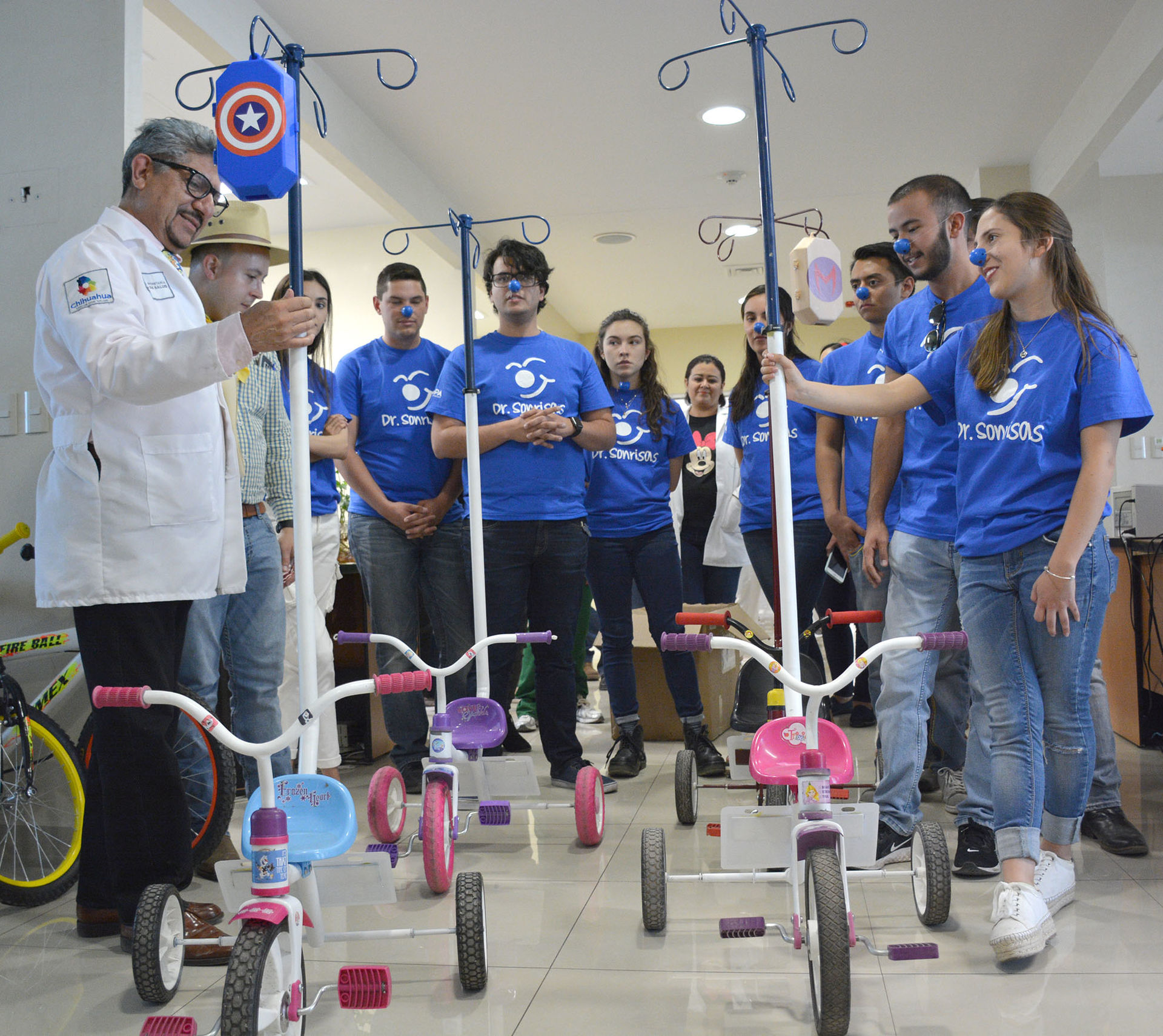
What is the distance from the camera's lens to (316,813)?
5.40 feet

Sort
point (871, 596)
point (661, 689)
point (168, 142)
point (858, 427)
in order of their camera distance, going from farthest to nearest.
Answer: point (661, 689) → point (858, 427) → point (871, 596) → point (168, 142)

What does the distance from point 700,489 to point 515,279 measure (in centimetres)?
167

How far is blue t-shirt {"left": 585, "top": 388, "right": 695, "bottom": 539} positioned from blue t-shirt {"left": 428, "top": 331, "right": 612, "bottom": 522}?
287 mm

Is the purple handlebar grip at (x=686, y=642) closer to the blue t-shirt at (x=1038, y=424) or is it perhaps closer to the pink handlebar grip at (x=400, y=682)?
the pink handlebar grip at (x=400, y=682)

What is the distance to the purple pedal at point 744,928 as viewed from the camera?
1738mm

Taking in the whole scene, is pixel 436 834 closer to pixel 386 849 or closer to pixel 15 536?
pixel 386 849

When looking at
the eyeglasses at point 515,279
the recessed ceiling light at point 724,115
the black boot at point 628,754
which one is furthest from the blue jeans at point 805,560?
the recessed ceiling light at point 724,115

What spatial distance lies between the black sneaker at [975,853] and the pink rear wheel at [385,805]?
132cm

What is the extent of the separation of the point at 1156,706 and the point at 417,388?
2816 millimetres

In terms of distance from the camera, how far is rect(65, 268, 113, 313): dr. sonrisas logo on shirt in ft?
5.88

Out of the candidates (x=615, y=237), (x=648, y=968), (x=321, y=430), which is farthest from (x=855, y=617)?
(x=615, y=237)

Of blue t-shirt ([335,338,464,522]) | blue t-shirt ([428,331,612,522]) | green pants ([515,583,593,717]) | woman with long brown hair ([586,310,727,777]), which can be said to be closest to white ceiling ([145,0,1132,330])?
blue t-shirt ([335,338,464,522])

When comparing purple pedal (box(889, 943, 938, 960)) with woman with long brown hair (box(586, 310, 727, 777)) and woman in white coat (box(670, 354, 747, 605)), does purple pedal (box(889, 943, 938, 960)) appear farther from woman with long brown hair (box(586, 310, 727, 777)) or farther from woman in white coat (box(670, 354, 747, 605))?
A: woman in white coat (box(670, 354, 747, 605))

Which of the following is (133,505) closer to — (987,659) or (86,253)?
(86,253)
